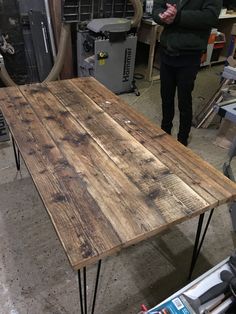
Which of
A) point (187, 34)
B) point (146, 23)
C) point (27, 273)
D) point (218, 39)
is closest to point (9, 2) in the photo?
point (146, 23)

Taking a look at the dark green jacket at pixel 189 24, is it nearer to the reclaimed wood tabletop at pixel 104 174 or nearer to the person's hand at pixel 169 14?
the person's hand at pixel 169 14

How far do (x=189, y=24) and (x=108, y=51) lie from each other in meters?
1.30

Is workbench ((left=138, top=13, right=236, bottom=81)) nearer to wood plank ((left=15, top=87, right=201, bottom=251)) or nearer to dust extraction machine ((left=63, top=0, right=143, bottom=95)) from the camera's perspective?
dust extraction machine ((left=63, top=0, right=143, bottom=95))

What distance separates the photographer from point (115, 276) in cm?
142

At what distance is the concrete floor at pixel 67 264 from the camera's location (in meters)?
1.30

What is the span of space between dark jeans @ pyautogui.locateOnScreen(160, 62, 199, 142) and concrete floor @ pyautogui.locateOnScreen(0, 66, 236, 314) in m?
0.70

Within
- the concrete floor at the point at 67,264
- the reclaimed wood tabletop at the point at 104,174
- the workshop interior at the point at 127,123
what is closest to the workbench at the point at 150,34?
the workshop interior at the point at 127,123

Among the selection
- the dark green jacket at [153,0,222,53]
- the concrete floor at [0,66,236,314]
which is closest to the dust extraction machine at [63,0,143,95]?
the dark green jacket at [153,0,222,53]

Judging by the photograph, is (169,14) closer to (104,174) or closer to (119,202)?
(104,174)

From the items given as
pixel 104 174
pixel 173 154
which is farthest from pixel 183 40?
pixel 104 174

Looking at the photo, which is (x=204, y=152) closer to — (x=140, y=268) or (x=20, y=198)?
(x=140, y=268)

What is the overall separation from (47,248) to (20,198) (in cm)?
44

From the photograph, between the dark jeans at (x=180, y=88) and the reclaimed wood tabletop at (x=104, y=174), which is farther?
the dark jeans at (x=180, y=88)

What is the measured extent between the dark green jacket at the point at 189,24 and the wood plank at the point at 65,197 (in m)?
1.05
